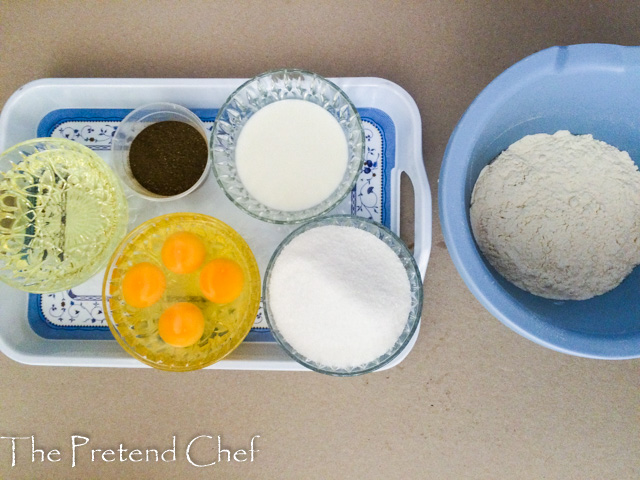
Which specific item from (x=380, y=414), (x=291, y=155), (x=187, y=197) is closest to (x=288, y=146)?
(x=291, y=155)

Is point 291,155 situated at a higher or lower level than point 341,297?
higher

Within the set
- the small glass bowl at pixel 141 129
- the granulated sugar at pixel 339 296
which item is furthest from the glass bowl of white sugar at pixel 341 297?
the small glass bowl at pixel 141 129

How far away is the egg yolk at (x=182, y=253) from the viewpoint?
0.82 meters

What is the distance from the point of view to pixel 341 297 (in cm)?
79

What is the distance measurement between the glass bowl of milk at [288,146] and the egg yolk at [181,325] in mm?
235

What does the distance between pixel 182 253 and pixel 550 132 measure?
796 mm

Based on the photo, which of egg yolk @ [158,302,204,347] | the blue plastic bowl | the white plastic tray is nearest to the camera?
the blue plastic bowl

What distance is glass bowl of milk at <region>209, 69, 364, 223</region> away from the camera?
87cm

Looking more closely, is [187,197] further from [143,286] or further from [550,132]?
[550,132]

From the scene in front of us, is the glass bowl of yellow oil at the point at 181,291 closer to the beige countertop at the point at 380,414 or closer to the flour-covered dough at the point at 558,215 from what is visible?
the beige countertop at the point at 380,414

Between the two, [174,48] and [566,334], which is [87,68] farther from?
[566,334]

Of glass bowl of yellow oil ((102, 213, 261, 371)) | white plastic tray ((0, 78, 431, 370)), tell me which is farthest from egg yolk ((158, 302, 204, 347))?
white plastic tray ((0, 78, 431, 370))

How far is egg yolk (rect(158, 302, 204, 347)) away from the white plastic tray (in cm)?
13

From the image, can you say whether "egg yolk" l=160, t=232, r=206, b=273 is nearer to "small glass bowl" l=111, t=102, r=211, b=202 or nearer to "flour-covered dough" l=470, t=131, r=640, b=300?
"small glass bowl" l=111, t=102, r=211, b=202
